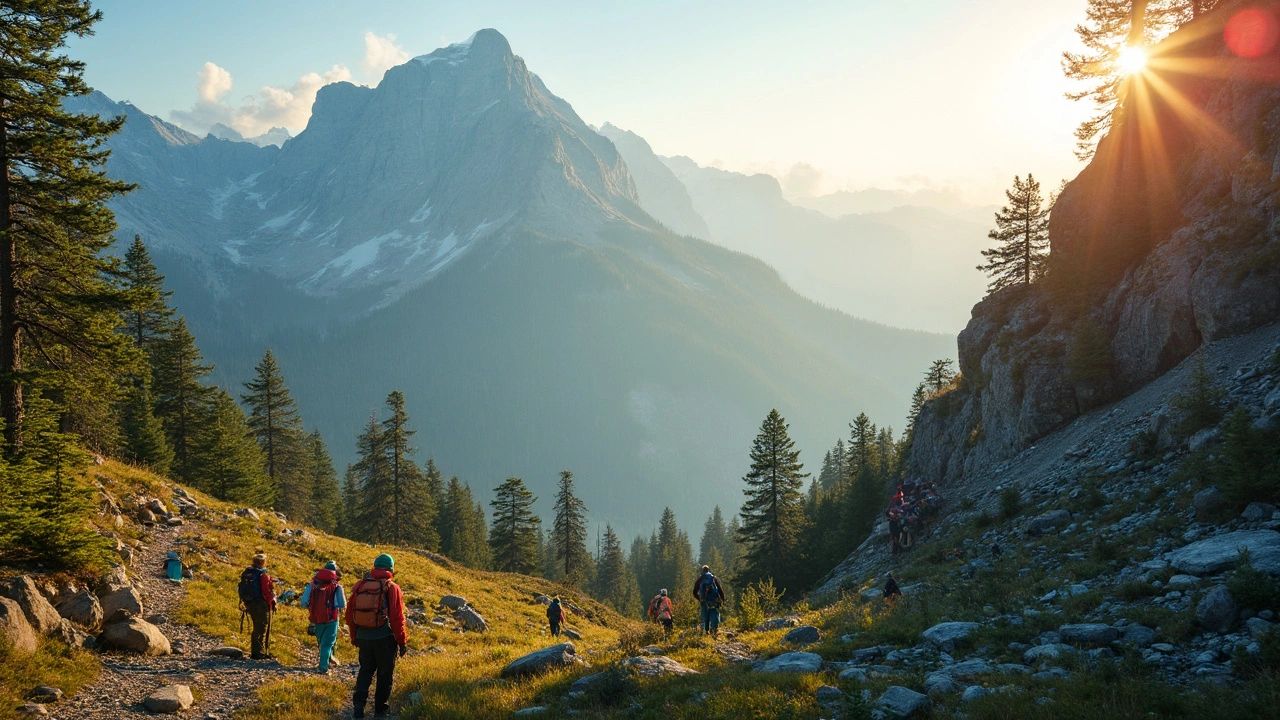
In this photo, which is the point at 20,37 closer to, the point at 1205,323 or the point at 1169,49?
the point at 1205,323

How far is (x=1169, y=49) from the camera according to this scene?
1110 inches

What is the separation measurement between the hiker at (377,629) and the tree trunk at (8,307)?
1036 cm

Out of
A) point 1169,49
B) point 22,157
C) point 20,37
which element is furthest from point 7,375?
point 1169,49

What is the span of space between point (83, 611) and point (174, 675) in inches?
88.8

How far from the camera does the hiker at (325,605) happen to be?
12.4 meters

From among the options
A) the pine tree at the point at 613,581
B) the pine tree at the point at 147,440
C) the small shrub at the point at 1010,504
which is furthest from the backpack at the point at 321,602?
the pine tree at the point at 613,581

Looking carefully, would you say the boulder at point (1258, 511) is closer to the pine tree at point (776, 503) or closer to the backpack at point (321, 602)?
the backpack at point (321, 602)

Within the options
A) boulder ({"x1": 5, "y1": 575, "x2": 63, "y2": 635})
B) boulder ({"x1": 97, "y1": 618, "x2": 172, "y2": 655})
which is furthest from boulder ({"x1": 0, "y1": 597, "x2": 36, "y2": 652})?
boulder ({"x1": 97, "y1": 618, "x2": 172, "y2": 655})

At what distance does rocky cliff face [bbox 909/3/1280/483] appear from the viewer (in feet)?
65.1

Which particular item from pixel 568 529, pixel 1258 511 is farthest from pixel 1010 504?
pixel 568 529

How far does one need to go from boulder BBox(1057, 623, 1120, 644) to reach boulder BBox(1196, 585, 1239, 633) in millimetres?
1107

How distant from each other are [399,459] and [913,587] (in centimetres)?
3965

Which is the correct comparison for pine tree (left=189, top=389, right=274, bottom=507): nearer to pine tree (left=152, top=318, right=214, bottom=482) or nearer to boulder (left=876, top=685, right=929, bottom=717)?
pine tree (left=152, top=318, right=214, bottom=482)

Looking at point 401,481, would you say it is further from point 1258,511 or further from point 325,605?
point 1258,511
